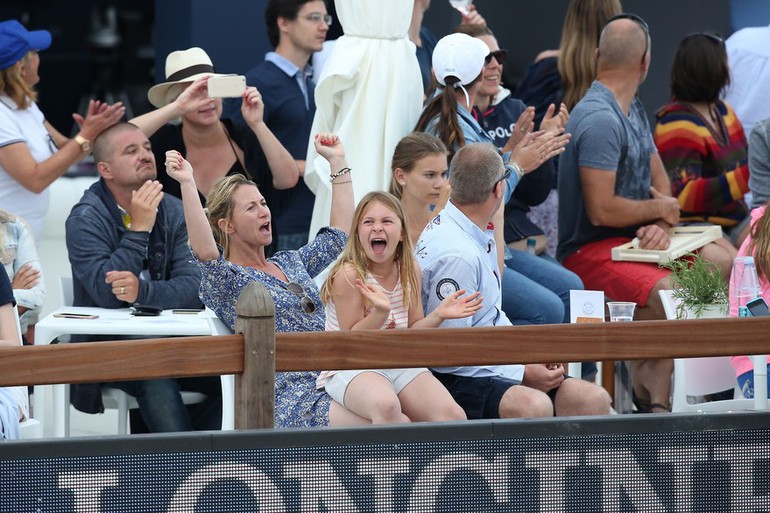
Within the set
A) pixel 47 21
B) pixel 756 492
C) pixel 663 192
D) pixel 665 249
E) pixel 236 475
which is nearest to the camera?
pixel 236 475

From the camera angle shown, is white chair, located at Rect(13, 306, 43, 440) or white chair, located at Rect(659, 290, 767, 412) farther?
white chair, located at Rect(659, 290, 767, 412)

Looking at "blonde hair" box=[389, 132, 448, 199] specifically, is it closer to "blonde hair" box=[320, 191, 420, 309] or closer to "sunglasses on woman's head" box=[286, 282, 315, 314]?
"blonde hair" box=[320, 191, 420, 309]

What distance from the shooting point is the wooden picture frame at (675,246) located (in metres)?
6.12

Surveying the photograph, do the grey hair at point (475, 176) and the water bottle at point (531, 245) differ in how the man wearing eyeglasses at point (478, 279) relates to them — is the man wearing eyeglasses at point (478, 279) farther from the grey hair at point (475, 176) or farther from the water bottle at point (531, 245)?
the water bottle at point (531, 245)

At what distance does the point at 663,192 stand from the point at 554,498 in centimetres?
327

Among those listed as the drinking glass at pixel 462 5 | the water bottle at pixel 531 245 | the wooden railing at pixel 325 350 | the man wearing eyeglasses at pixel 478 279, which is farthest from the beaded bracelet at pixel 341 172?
the drinking glass at pixel 462 5

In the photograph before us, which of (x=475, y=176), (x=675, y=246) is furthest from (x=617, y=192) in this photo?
(x=475, y=176)

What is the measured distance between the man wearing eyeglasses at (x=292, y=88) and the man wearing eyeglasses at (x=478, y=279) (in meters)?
1.58

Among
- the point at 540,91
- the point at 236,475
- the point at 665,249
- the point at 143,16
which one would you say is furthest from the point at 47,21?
the point at 236,475

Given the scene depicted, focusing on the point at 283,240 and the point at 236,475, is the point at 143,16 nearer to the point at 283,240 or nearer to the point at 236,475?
the point at 283,240

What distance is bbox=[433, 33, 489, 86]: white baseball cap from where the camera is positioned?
581 centimetres

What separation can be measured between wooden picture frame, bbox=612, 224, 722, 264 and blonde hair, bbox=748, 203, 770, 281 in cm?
95

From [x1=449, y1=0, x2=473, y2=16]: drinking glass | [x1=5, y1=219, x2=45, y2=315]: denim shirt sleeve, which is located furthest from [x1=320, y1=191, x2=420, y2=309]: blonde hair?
[x1=449, y1=0, x2=473, y2=16]: drinking glass

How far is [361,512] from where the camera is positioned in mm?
3566
